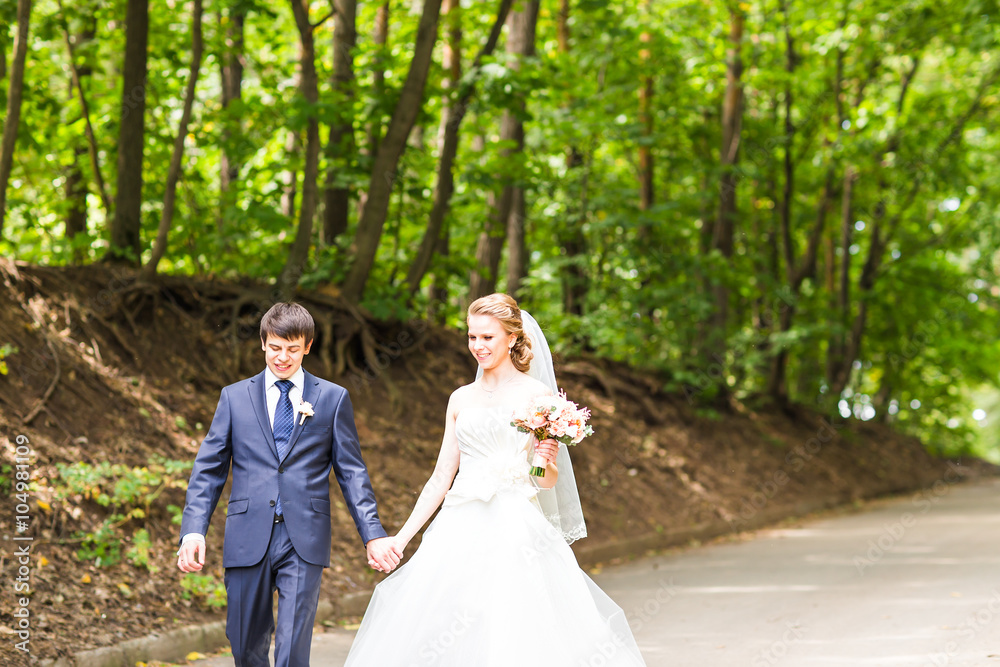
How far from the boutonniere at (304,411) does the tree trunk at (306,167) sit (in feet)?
20.6

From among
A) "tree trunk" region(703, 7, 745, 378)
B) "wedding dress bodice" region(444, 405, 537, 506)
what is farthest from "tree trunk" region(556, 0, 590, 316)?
"wedding dress bodice" region(444, 405, 537, 506)

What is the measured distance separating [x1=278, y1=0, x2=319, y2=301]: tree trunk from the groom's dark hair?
20.1 feet

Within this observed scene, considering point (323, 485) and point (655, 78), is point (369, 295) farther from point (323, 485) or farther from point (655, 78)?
point (655, 78)

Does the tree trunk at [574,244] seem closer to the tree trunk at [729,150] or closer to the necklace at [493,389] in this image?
the tree trunk at [729,150]

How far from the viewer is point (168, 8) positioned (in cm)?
1183

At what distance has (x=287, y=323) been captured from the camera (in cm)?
393

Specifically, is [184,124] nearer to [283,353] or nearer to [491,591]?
[283,353]

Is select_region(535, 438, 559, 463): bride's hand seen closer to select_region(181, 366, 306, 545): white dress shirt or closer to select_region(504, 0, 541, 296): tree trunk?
select_region(181, 366, 306, 545): white dress shirt

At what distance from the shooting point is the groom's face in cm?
395

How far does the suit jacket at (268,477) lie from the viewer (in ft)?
12.8

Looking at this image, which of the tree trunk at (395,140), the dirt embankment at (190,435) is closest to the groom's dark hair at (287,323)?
the dirt embankment at (190,435)

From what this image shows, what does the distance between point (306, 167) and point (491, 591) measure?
7.46m

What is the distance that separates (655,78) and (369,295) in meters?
9.74

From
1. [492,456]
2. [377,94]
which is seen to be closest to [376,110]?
[377,94]
